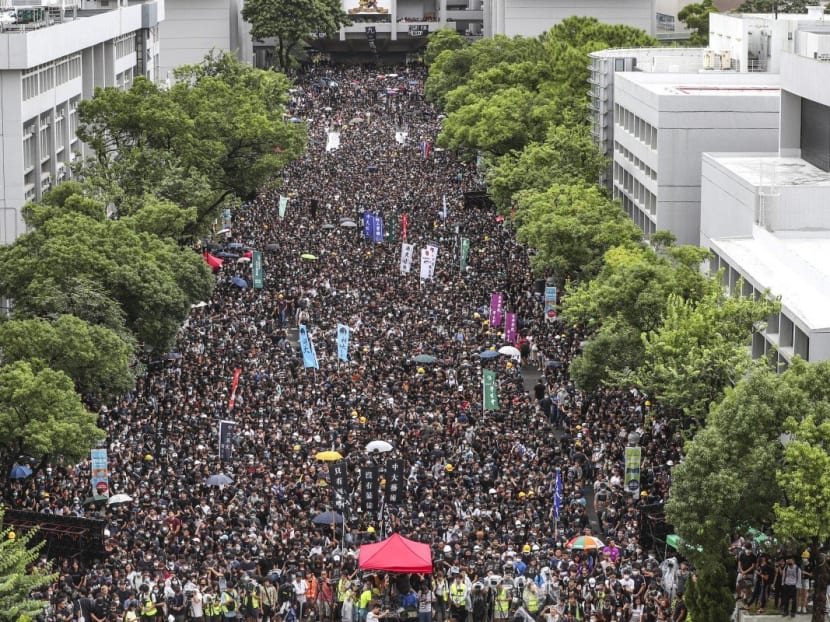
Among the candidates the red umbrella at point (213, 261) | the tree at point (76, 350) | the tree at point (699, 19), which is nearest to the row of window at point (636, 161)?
the red umbrella at point (213, 261)

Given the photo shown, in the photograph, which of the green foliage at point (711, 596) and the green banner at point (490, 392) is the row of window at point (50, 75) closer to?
the green banner at point (490, 392)

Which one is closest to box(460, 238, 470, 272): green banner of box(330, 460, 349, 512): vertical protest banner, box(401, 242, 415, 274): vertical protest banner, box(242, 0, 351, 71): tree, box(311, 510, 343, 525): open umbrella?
box(401, 242, 415, 274): vertical protest banner

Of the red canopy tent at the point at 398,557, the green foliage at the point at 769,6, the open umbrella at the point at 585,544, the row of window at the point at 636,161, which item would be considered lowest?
the open umbrella at the point at 585,544

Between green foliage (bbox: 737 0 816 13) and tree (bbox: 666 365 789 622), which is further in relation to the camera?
green foliage (bbox: 737 0 816 13)

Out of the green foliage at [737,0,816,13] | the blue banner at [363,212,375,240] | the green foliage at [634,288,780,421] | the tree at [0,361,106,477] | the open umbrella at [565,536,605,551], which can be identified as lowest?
the open umbrella at [565,536,605,551]

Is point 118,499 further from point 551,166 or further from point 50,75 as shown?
point 551,166

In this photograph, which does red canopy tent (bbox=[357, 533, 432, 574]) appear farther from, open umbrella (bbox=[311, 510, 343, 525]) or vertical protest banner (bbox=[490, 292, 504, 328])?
vertical protest banner (bbox=[490, 292, 504, 328])

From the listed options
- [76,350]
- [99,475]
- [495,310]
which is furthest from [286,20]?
[99,475]
